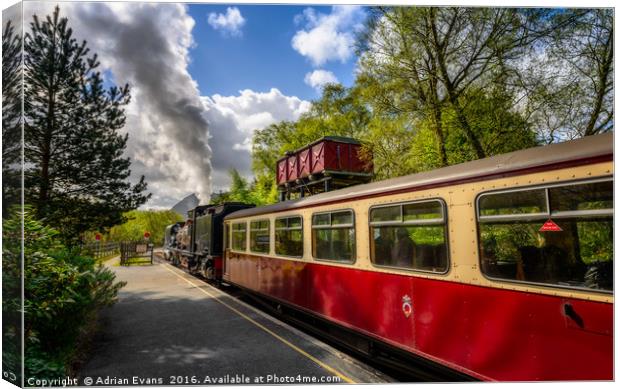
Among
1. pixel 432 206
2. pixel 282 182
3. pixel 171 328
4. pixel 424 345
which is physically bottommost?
pixel 171 328

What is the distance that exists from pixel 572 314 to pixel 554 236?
2.33 ft

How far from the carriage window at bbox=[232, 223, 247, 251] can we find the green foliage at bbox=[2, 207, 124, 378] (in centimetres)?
535

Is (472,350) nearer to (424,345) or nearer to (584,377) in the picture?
(424,345)

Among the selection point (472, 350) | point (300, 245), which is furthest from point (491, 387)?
point (300, 245)

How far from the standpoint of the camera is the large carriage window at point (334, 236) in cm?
578

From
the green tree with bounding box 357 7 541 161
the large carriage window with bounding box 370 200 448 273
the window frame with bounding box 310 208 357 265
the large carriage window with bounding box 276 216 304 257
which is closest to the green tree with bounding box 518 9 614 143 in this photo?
the green tree with bounding box 357 7 541 161

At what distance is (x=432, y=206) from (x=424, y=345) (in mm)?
1760

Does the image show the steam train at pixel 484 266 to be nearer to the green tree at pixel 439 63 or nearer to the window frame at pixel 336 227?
the window frame at pixel 336 227

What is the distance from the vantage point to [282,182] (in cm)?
1452

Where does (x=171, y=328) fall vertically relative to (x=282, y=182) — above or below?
below

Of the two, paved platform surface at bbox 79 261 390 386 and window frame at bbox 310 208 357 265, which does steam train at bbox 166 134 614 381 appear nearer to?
window frame at bbox 310 208 357 265

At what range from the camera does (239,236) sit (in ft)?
35.8

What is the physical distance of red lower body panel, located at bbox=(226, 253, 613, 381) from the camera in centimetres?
304

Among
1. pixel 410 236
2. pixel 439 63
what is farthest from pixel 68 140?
pixel 439 63
